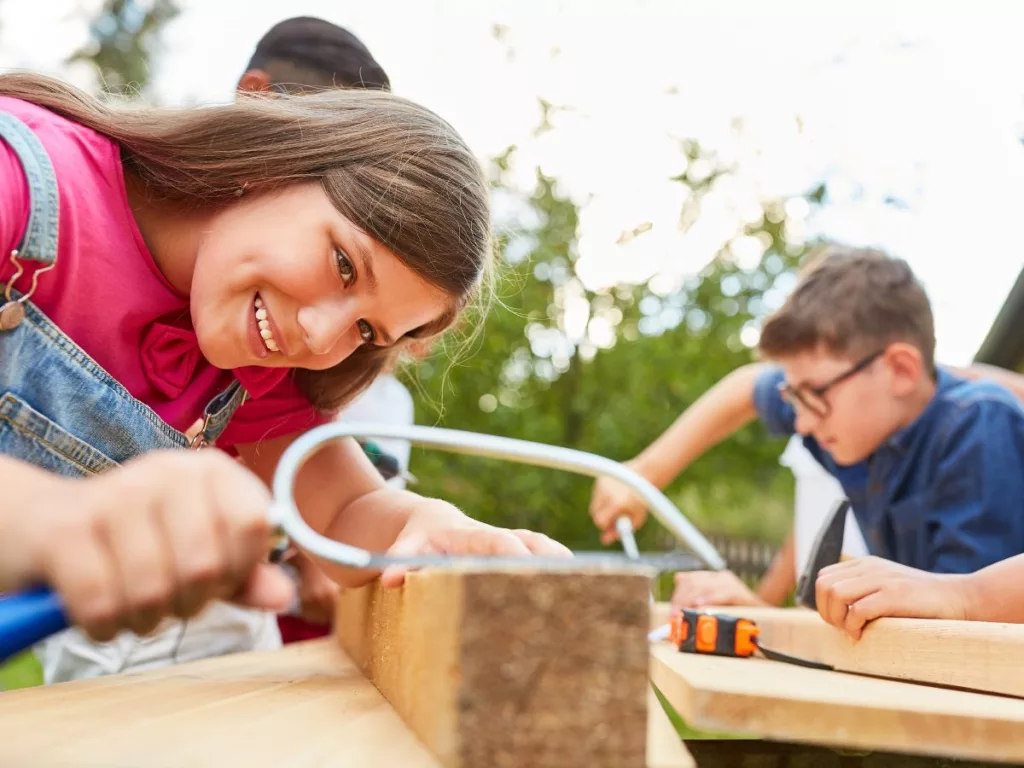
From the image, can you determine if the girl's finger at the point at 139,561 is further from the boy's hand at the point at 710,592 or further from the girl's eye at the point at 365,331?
the boy's hand at the point at 710,592

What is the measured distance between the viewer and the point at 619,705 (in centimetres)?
60

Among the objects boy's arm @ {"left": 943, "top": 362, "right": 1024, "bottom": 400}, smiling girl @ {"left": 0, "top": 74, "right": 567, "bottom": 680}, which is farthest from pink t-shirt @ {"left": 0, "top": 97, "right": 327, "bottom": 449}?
boy's arm @ {"left": 943, "top": 362, "right": 1024, "bottom": 400}

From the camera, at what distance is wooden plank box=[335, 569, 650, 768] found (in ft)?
1.91

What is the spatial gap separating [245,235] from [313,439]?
746mm

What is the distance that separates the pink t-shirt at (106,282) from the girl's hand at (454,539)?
46 centimetres

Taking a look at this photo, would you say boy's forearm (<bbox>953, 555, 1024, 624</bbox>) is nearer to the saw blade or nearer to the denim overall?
the saw blade

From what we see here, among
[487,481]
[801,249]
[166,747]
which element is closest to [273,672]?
[166,747]

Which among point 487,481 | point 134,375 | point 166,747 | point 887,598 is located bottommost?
point 487,481

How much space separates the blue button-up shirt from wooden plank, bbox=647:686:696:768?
56.8 inches

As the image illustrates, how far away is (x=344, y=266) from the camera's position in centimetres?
133

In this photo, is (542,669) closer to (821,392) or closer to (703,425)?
(821,392)

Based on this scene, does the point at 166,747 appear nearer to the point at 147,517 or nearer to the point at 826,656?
Result: the point at 147,517

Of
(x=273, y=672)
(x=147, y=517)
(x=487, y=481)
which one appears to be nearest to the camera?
(x=147, y=517)

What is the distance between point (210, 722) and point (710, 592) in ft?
4.88
